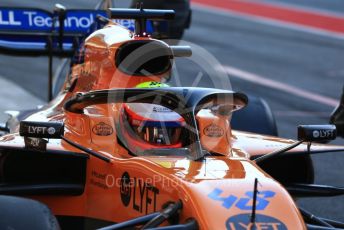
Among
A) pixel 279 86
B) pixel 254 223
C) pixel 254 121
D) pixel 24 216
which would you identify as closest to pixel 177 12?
pixel 254 121

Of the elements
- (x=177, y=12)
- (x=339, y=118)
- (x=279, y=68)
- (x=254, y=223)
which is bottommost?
(x=279, y=68)

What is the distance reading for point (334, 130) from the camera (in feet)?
18.4

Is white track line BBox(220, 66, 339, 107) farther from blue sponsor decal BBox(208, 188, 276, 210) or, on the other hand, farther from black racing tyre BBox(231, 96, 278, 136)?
blue sponsor decal BBox(208, 188, 276, 210)

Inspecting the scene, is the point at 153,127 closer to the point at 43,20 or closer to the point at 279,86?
the point at 43,20

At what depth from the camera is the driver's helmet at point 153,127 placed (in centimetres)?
567

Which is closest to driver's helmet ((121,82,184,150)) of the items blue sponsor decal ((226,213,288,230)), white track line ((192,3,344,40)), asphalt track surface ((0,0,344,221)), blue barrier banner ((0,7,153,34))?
blue sponsor decal ((226,213,288,230))

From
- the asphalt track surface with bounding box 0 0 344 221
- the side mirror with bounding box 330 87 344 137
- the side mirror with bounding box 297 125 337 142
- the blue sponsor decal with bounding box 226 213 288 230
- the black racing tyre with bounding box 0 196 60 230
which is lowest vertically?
the asphalt track surface with bounding box 0 0 344 221

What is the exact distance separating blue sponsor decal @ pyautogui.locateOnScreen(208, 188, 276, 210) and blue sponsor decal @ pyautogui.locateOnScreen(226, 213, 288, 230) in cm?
7

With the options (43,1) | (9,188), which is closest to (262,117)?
(9,188)

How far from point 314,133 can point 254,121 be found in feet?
7.53

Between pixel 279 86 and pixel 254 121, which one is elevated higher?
pixel 254 121

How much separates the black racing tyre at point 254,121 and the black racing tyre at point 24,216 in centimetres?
298

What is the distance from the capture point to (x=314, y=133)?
5488mm

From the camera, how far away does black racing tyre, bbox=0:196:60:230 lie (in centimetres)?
492
